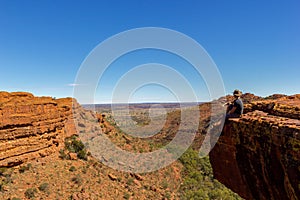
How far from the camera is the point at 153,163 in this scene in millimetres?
33750

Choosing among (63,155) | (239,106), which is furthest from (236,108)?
(63,155)

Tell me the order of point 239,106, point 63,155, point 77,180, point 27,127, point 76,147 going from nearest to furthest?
1. point 239,106
2. point 27,127
3. point 77,180
4. point 63,155
5. point 76,147

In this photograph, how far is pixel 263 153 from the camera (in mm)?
5723

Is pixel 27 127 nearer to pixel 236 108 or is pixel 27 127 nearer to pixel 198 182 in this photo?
pixel 236 108

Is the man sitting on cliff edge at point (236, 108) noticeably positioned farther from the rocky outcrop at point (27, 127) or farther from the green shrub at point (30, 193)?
the rocky outcrop at point (27, 127)

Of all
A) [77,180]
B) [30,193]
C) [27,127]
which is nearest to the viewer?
[30,193]

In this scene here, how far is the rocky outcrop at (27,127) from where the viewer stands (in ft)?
58.6

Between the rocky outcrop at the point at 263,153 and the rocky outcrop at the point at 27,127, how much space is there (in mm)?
16590

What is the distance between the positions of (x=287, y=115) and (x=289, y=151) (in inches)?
69.3

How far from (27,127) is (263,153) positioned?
1933 cm


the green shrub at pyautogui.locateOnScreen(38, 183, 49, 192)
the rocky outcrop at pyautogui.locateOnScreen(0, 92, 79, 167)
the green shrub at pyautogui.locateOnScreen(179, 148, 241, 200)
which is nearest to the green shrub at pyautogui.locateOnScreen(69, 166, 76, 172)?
the rocky outcrop at pyautogui.locateOnScreen(0, 92, 79, 167)

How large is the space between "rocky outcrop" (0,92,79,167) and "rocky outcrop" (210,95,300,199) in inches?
653

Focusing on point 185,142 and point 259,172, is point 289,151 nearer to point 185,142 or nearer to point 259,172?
point 259,172

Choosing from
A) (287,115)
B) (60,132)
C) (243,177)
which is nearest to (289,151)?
(287,115)
